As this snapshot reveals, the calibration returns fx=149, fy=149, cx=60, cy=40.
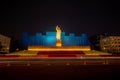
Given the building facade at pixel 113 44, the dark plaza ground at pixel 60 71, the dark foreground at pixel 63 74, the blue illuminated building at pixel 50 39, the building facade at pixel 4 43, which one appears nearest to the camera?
the dark foreground at pixel 63 74

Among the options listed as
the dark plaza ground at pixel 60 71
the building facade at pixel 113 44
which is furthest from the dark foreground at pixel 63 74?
the building facade at pixel 113 44

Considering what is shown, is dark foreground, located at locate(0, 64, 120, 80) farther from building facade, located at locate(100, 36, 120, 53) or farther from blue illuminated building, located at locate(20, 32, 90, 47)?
blue illuminated building, located at locate(20, 32, 90, 47)

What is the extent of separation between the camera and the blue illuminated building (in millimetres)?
53156

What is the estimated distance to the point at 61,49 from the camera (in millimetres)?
37469

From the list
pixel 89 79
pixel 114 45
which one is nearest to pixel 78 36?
pixel 114 45

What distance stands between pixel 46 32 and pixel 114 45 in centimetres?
2407

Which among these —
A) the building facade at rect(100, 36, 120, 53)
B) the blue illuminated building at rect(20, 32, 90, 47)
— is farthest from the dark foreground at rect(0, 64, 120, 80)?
the blue illuminated building at rect(20, 32, 90, 47)

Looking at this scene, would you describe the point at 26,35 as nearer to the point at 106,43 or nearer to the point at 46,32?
the point at 46,32

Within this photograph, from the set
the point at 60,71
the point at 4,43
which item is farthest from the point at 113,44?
the point at 60,71

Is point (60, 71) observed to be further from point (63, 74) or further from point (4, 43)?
point (4, 43)

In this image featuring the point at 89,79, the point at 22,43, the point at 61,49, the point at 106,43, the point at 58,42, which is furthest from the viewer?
the point at 22,43

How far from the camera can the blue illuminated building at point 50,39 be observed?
53156 millimetres

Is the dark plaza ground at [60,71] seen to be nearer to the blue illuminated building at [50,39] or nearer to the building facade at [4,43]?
the building facade at [4,43]

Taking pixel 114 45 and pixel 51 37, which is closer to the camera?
pixel 114 45
